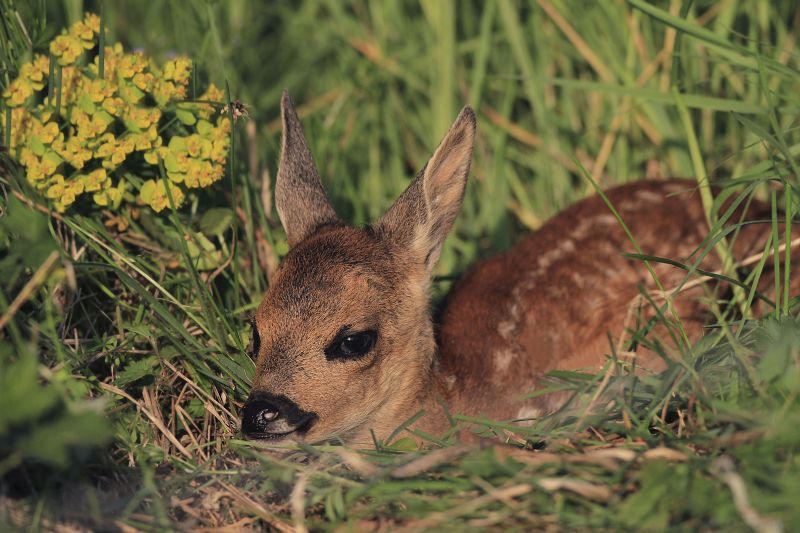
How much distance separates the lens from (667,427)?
3135mm

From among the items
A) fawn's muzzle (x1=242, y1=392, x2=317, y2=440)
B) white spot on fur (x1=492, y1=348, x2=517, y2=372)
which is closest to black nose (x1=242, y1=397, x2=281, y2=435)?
fawn's muzzle (x1=242, y1=392, x2=317, y2=440)

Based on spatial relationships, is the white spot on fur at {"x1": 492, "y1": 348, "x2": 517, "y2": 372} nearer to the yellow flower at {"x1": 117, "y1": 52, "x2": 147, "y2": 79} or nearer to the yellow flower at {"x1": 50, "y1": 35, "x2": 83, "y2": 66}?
the yellow flower at {"x1": 117, "y1": 52, "x2": 147, "y2": 79}

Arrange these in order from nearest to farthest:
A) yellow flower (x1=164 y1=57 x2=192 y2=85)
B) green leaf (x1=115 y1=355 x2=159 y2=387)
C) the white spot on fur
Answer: green leaf (x1=115 y1=355 x2=159 y2=387), yellow flower (x1=164 y1=57 x2=192 y2=85), the white spot on fur

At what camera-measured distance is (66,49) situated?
3.87 m

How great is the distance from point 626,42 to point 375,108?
1519 mm

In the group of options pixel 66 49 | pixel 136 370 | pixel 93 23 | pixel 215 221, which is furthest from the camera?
pixel 215 221

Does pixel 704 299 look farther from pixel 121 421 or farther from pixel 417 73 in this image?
pixel 417 73

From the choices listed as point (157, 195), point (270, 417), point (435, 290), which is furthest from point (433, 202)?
point (270, 417)

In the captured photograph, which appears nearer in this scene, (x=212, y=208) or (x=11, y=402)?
(x=11, y=402)

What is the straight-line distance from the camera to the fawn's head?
3578 mm

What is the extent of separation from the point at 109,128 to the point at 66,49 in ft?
1.18

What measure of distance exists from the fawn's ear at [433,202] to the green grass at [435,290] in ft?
2.26

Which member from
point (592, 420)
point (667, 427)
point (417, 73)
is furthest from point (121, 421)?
point (417, 73)

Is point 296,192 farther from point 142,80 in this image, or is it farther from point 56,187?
point 56,187
